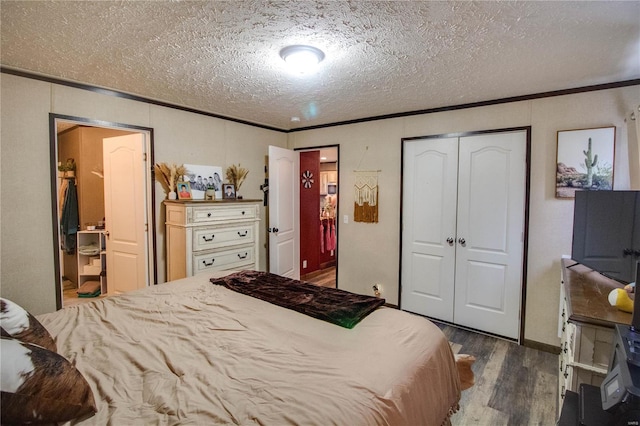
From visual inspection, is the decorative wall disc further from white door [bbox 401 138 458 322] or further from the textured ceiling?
the textured ceiling

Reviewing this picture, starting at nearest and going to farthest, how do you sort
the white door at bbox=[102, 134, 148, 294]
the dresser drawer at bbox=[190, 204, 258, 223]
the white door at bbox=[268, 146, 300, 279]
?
the dresser drawer at bbox=[190, 204, 258, 223], the white door at bbox=[102, 134, 148, 294], the white door at bbox=[268, 146, 300, 279]

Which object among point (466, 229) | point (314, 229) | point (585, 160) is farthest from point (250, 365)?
point (314, 229)

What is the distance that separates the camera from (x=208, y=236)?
3.38 meters

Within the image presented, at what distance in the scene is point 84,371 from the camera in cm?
125

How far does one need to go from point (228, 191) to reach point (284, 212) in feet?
2.94

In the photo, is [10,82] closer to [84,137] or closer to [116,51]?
[116,51]

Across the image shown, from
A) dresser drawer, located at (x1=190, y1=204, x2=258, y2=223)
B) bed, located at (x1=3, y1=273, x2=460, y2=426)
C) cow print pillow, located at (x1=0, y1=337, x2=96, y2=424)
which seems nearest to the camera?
cow print pillow, located at (x1=0, y1=337, x2=96, y2=424)

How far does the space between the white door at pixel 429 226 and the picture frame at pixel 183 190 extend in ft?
8.42

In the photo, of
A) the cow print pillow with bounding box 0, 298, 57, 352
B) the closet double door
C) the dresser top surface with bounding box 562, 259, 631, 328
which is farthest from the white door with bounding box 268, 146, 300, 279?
the dresser top surface with bounding box 562, 259, 631, 328

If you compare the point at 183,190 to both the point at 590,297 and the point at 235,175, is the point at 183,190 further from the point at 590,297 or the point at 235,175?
the point at 590,297

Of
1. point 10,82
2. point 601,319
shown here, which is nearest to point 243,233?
point 10,82

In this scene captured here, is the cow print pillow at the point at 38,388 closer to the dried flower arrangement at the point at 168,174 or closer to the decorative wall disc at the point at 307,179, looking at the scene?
the dried flower arrangement at the point at 168,174

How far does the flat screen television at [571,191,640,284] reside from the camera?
6.51 feet

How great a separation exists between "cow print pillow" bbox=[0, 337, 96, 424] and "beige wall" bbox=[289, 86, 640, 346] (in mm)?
3431
